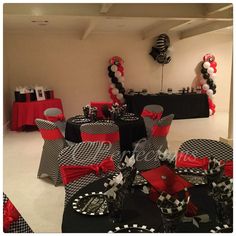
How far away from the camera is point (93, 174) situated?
200cm

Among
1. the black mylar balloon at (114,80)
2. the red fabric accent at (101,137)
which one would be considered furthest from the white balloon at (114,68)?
the red fabric accent at (101,137)

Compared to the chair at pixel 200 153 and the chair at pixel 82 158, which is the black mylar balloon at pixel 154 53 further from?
the chair at pixel 82 158

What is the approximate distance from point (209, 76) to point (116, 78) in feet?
9.34

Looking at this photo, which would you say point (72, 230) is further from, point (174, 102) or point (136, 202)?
point (174, 102)

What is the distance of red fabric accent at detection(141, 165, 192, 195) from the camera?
4.72 ft

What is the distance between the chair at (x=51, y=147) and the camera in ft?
11.5

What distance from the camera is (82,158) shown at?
211cm

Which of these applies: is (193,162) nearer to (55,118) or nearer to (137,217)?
(137,217)

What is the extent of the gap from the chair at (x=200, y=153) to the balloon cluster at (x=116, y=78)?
5.68 metres

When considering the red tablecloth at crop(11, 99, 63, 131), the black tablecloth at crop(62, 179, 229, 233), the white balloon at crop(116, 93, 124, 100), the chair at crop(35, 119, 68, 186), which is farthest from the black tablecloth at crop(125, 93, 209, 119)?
the black tablecloth at crop(62, 179, 229, 233)

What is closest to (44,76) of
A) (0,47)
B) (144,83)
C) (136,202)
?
(144,83)

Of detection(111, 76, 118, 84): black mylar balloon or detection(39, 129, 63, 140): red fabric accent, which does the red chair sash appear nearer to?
detection(39, 129, 63, 140): red fabric accent

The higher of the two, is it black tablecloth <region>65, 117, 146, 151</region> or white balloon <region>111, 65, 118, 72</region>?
white balloon <region>111, 65, 118, 72</region>

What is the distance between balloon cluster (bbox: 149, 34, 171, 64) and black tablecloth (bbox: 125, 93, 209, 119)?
1.12 metres
